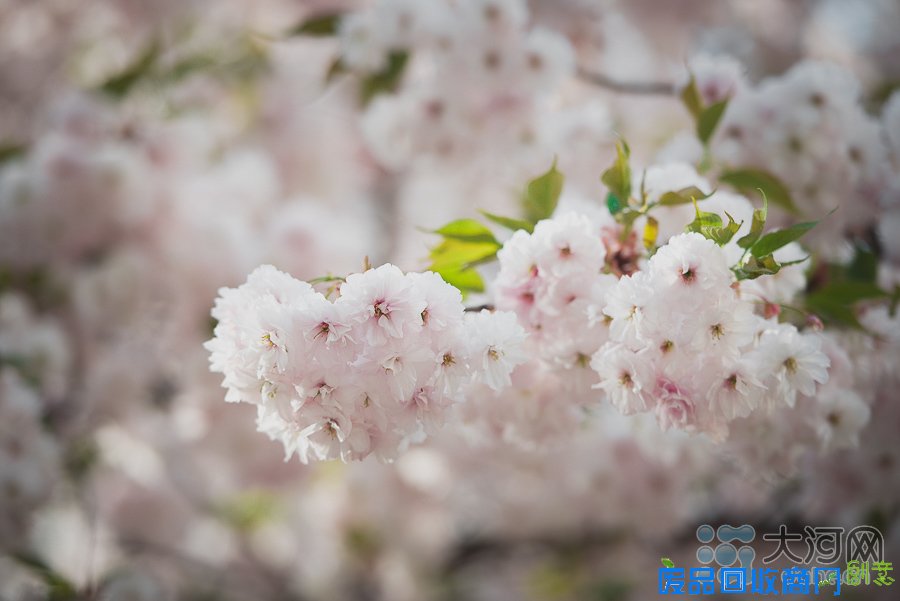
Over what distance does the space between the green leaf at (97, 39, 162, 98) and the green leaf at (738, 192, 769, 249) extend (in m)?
2.09

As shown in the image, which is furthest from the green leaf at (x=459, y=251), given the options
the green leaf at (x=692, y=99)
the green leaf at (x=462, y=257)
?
the green leaf at (x=692, y=99)

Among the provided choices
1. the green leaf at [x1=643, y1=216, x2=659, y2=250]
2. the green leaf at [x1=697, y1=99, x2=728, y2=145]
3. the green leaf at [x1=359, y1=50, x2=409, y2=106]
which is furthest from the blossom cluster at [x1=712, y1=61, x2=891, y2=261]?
the green leaf at [x1=359, y1=50, x2=409, y2=106]

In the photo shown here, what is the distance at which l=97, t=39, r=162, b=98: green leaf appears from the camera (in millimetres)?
2344

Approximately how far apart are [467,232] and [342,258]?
1724 millimetres

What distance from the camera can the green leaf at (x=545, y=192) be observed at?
3.69 feet

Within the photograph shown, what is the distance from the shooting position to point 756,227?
0.90 meters

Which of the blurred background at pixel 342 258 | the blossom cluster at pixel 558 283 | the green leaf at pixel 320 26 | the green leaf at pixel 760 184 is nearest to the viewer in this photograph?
the blossom cluster at pixel 558 283

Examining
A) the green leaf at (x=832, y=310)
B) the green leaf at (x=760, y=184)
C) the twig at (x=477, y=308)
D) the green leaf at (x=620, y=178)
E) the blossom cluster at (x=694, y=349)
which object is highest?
the green leaf at (x=760, y=184)

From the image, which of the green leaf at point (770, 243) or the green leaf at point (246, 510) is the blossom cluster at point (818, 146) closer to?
the green leaf at point (770, 243)

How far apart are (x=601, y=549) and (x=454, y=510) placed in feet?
2.49

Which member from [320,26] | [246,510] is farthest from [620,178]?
[246,510]

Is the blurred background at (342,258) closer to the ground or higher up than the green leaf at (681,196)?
higher up

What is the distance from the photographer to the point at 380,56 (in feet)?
5.88

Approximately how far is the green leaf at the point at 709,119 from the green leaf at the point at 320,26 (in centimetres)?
104
